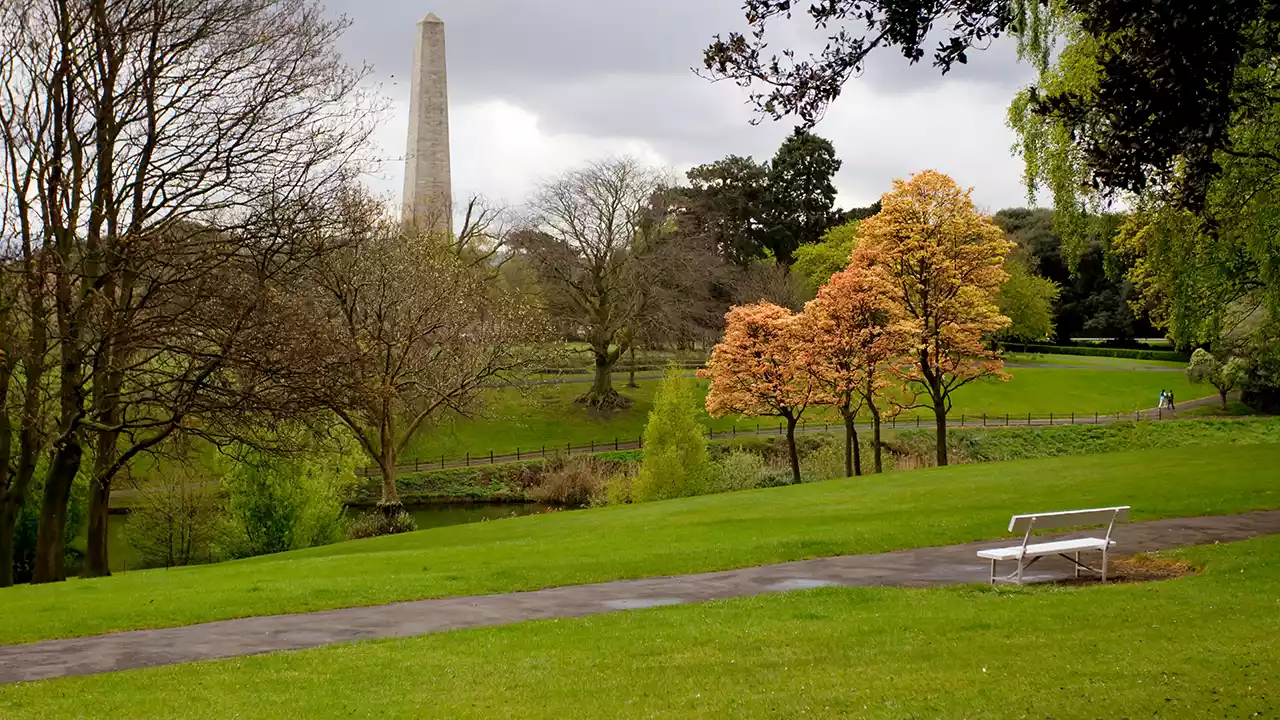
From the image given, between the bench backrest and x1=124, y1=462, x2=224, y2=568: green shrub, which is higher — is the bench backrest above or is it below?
above

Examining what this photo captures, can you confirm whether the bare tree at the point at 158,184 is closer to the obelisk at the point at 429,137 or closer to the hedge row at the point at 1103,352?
the obelisk at the point at 429,137

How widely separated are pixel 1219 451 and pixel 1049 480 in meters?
6.98

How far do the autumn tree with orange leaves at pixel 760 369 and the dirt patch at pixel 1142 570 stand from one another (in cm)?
2544

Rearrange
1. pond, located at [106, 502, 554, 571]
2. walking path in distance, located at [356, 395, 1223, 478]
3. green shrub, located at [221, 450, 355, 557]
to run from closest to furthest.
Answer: green shrub, located at [221, 450, 355, 557] < pond, located at [106, 502, 554, 571] < walking path in distance, located at [356, 395, 1223, 478]

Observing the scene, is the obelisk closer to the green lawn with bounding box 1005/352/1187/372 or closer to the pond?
the pond

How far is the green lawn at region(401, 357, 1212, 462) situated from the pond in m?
4.40

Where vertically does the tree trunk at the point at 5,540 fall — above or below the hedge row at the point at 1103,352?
below

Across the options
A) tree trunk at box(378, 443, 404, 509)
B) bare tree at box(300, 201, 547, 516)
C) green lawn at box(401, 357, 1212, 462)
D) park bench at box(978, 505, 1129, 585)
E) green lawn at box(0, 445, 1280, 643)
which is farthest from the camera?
green lawn at box(401, 357, 1212, 462)

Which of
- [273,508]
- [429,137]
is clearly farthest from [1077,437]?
[273,508]

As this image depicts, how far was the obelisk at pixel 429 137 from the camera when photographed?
187 ft

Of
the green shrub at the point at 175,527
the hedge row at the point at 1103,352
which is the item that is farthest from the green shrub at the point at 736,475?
the hedge row at the point at 1103,352

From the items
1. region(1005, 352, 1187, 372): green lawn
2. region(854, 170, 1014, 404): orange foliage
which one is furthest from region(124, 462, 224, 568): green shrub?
region(1005, 352, 1187, 372): green lawn

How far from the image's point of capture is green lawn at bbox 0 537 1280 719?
8.20 metres

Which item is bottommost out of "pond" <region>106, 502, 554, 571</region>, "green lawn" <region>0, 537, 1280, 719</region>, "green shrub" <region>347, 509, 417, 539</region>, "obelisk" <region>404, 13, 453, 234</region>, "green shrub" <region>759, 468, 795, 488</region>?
"pond" <region>106, 502, 554, 571</region>
